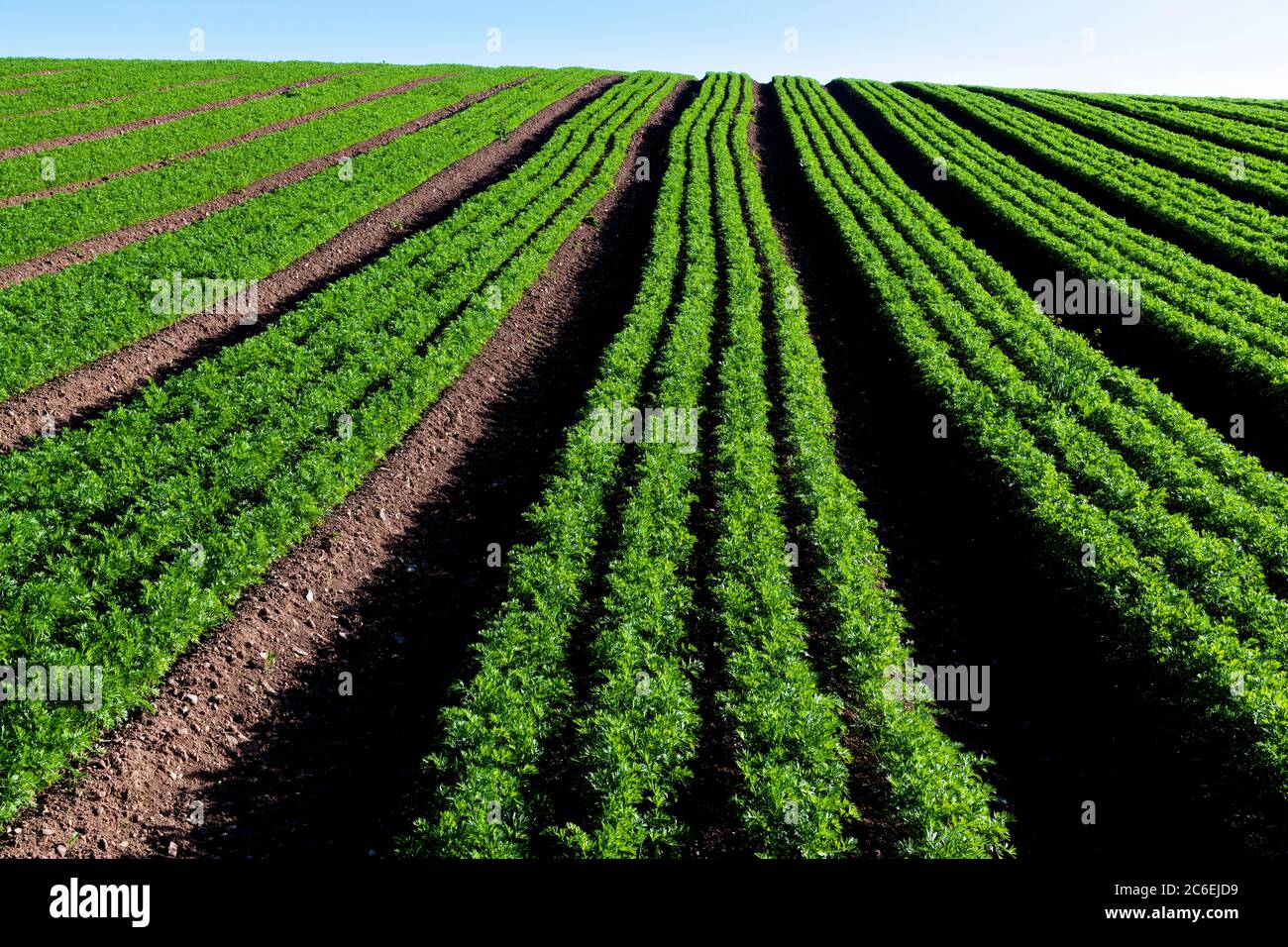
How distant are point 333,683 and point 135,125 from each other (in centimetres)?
4006

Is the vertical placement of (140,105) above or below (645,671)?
above

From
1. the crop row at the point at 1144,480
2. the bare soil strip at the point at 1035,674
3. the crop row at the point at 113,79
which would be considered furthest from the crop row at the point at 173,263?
the crop row at the point at 1144,480

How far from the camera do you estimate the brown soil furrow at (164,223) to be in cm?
1895

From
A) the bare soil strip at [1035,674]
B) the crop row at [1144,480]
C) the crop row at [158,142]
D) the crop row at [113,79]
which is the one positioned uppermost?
the crop row at [113,79]

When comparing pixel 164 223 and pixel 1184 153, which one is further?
pixel 1184 153

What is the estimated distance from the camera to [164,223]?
2333 cm

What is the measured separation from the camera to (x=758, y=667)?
830 centimetres

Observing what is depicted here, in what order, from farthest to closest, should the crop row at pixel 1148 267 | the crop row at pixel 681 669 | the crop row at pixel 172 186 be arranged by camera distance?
the crop row at pixel 172 186, the crop row at pixel 1148 267, the crop row at pixel 681 669

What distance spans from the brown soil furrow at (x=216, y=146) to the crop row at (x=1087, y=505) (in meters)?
27.9

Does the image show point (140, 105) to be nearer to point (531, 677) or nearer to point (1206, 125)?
point (531, 677)

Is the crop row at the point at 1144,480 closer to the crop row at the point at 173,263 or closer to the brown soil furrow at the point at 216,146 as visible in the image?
the crop row at the point at 173,263

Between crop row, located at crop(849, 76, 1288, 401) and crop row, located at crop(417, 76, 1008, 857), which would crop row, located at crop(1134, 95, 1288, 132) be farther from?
crop row, located at crop(417, 76, 1008, 857)

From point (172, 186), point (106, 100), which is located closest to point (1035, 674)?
point (172, 186)

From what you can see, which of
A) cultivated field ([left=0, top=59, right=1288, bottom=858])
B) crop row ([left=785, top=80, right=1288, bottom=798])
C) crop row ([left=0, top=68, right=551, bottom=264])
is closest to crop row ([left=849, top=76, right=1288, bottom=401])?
cultivated field ([left=0, top=59, right=1288, bottom=858])
